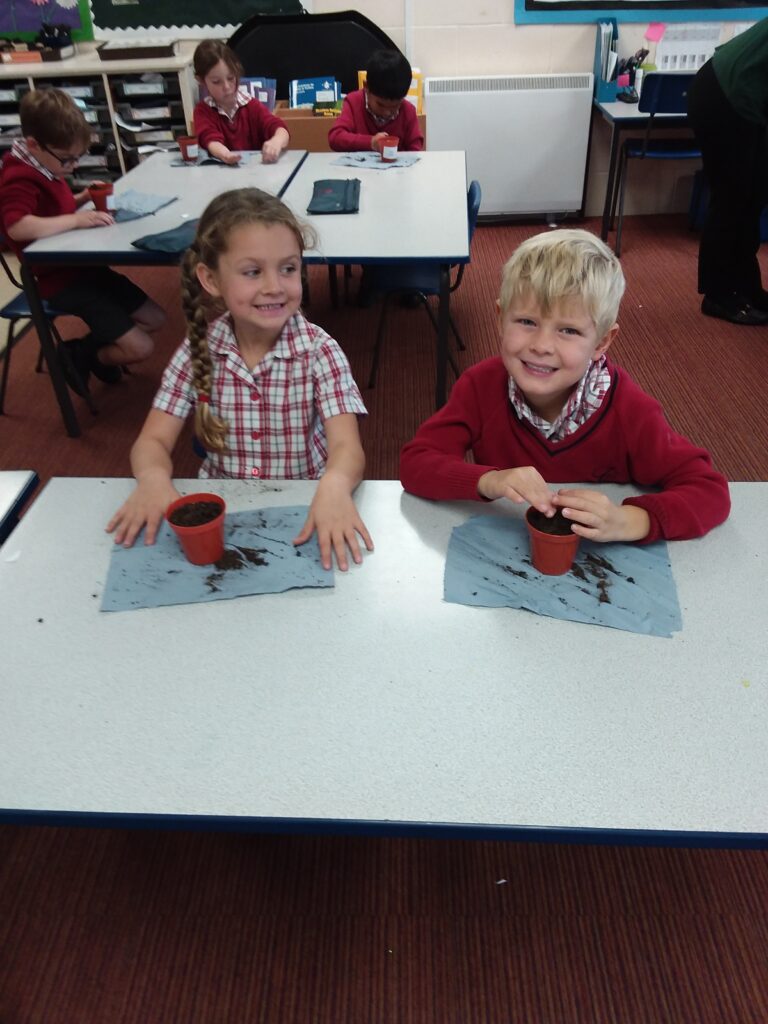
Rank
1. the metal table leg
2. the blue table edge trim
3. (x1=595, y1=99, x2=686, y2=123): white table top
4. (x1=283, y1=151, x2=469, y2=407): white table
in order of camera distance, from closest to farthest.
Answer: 1. the blue table edge trim
2. (x1=283, y1=151, x2=469, y2=407): white table
3. the metal table leg
4. (x1=595, y1=99, x2=686, y2=123): white table top

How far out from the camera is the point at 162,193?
277 cm

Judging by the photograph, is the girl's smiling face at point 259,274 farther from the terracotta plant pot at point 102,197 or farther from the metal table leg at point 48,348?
the terracotta plant pot at point 102,197

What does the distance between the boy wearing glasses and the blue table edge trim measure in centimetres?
220

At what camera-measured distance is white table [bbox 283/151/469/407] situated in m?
2.16

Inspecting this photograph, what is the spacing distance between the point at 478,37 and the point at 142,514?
4154mm

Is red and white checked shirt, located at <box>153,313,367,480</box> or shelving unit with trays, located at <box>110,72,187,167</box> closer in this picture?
red and white checked shirt, located at <box>153,313,367,480</box>

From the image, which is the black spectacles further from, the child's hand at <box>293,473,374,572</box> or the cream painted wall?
the cream painted wall

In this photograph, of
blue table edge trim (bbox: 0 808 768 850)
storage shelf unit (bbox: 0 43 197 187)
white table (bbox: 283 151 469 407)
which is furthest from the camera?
storage shelf unit (bbox: 0 43 197 187)

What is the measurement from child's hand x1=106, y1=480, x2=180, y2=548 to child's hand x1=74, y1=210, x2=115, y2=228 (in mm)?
1663

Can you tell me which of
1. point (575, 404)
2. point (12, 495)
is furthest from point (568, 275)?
point (12, 495)

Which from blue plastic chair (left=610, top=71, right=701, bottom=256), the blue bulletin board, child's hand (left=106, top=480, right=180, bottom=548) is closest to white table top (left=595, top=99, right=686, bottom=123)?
blue plastic chair (left=610, top=71, right=701, bottom=256)

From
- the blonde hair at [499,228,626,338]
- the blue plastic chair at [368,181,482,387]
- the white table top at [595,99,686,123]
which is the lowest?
the blue plastic chair at [368,181,482,387]

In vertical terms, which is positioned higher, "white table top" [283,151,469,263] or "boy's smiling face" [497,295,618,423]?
"boy's smiling face" [497,295,618,423]

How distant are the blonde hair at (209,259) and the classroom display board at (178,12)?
11.1ft
